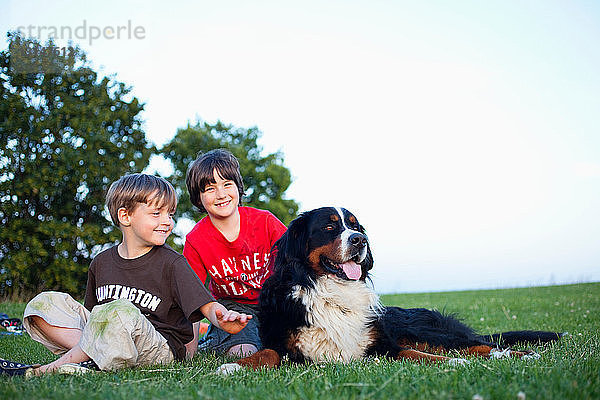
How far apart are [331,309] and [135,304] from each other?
57.5 inches

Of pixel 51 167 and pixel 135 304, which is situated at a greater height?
pixel 51 167

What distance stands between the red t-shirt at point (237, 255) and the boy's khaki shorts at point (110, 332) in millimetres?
1428

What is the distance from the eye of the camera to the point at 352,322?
148 inches

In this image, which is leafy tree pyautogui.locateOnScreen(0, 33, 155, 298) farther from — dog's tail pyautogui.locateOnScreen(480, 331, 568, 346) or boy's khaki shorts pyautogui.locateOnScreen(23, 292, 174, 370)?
dog's tail pyautogui.locateOnScreen(480, 331, 568, 346)

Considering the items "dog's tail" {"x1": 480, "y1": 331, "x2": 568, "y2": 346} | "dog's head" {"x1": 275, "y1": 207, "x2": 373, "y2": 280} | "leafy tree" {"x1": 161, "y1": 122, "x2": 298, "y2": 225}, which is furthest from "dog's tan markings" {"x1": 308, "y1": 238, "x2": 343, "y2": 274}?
"leafy tree" {"x1": 161, "y1": 122, "x2": 298, "y2": 225}

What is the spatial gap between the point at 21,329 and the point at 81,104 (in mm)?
16234

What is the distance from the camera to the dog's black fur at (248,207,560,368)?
12.0 ft

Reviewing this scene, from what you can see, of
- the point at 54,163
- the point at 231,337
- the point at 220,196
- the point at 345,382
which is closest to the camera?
the point at 345,382

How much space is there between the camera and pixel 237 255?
16.0 ft

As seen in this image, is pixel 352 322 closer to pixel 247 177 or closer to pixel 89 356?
pixel 89 356

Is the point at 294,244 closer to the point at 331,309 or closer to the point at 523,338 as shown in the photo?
the point at 331,309

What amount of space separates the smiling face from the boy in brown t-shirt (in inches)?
34.7

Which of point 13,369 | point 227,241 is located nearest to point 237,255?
point 227,241

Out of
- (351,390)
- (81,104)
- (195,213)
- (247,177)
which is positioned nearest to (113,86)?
(81,104)
